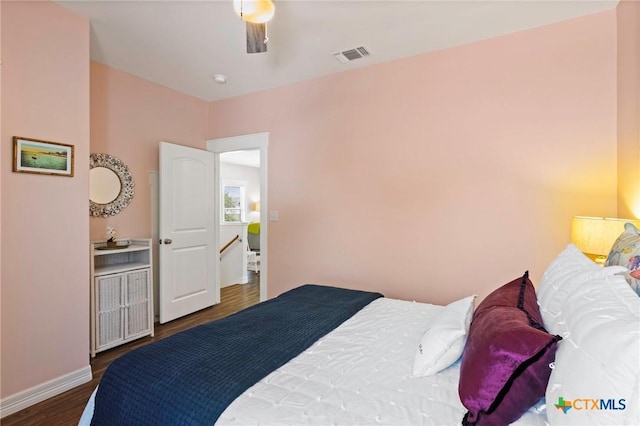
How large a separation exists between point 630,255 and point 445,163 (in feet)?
5.49

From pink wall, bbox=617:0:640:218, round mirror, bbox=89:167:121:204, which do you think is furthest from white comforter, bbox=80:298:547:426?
round mirror, bbox=89:167:121:204

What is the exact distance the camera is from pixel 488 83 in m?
2.54

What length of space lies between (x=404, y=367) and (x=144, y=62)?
338 cm

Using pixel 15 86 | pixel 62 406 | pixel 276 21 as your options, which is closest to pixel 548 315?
pixel 276 21

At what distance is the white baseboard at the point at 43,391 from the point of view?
1.99 m

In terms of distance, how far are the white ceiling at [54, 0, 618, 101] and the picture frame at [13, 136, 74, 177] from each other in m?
1.00

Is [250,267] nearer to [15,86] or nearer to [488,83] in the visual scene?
[15,86]

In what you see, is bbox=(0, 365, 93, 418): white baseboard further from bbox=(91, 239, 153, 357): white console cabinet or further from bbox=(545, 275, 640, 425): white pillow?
bbox=(545, 275, 640, 425): white pillow

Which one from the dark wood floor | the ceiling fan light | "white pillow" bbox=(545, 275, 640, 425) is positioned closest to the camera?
"white pillow" bbox=(545, 275, 640, 425)

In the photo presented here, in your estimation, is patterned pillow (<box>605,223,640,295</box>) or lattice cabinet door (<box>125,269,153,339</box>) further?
lattice cabinet door (<box>125,269,153,339</box>)

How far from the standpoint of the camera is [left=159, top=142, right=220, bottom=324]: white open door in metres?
3.45

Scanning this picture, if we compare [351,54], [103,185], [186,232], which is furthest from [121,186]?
[351,54]

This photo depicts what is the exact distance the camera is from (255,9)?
5.61ft

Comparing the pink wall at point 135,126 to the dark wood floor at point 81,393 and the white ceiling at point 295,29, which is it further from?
the dark wood floor at point 81,393
